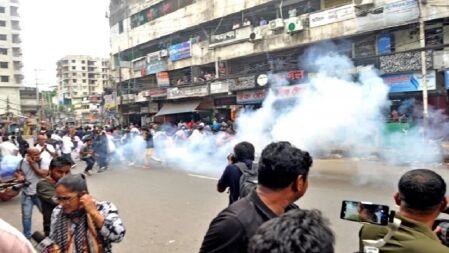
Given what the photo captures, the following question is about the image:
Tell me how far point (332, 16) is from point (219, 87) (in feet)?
28.3

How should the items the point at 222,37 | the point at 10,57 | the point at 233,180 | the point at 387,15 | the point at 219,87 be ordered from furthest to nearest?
the point at 10,57 < the point at 222,37 < the point at 219,87 < the point at 387,15 < the point at 233,180

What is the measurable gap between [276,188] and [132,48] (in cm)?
3914

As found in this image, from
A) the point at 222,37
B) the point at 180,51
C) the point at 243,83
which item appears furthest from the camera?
the point at 180,51

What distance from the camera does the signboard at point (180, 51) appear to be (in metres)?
30.9

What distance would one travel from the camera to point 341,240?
5.39 metres

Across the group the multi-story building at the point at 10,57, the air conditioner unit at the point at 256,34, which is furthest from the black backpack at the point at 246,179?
the multi-story building at the point at 10,57

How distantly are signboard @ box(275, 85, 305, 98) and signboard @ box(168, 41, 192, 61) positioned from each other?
35.4ft

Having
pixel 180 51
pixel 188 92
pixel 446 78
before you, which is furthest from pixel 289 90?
pixel 180 51

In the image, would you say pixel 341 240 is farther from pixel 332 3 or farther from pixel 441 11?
pixel 332 3

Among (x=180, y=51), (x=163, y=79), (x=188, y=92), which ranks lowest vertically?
(x=188, y=92)

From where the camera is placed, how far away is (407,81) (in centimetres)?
1752

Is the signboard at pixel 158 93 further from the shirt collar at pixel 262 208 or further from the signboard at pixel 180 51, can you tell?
the shirt collar at pixel 262 208

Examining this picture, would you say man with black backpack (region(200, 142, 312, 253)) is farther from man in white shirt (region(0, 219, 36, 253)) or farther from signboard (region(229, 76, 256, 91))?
signboard (region(229, 76, 256, 91))

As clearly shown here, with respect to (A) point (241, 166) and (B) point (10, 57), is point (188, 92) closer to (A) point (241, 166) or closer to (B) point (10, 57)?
(A) point (241, 166)
